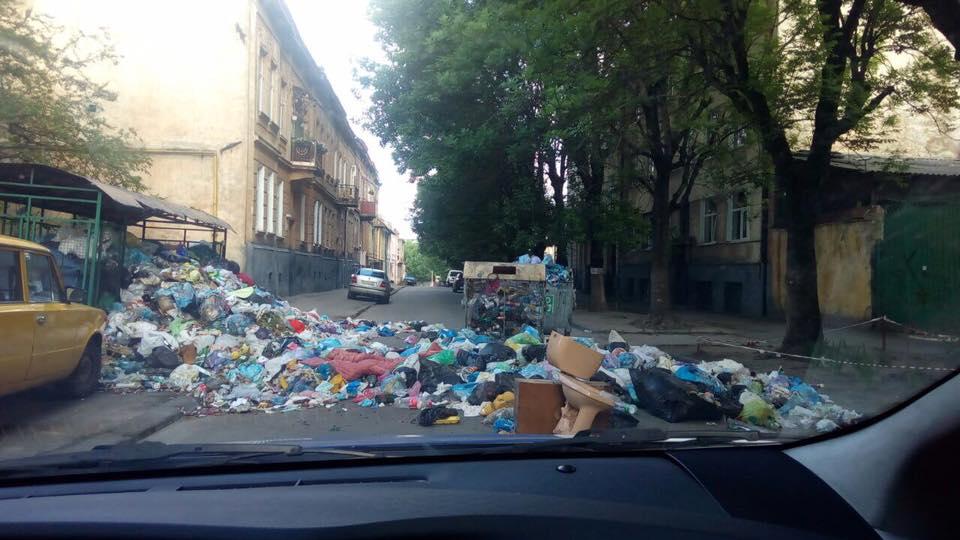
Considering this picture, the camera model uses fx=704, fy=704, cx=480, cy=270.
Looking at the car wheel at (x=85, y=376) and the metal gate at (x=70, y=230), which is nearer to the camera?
the car wheel at (x=85, y=376)

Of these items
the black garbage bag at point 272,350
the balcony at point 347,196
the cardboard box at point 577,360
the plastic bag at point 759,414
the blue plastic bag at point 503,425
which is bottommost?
the blue plastic bag at point 503,425

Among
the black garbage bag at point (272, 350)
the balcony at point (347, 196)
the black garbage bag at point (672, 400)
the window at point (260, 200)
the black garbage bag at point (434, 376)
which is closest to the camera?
the black garbage bag at point (672, 400)

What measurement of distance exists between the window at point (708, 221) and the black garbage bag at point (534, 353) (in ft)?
58.0

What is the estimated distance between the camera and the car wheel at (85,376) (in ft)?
26.3

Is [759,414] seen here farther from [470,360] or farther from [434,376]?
[470,360]

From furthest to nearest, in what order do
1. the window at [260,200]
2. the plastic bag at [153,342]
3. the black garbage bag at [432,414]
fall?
1. the window at [260,200]
2. the plastic bag at [153,342]
3. the black garbage bag at [432,414]

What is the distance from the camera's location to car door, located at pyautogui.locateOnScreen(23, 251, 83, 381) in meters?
6.79

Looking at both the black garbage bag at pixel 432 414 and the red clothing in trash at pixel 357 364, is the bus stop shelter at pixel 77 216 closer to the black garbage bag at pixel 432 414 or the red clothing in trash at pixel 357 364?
the red clothing in trash at pixel 357 364

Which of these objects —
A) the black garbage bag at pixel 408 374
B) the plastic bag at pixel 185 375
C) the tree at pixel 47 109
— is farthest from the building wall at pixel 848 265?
the tree at pixel 47 109

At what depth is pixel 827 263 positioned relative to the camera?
18.0 meters

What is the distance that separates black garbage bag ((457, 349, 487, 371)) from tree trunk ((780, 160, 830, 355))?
5.64 metres

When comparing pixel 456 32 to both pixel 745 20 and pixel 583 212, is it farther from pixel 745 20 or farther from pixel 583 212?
pixel 745 20

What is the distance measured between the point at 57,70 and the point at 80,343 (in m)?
10.7

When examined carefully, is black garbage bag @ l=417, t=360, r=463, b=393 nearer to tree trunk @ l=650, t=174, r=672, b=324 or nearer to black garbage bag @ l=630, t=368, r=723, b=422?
black garbage bag @ l=630, t=368, r=723, b=422
